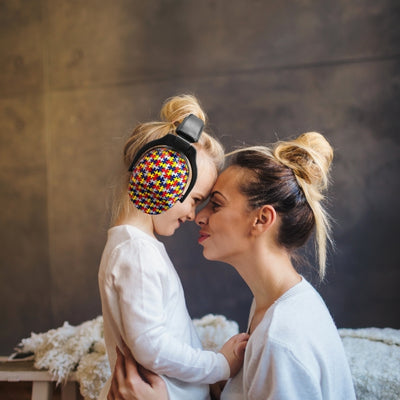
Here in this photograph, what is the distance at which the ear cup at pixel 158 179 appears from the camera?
0.99 meters

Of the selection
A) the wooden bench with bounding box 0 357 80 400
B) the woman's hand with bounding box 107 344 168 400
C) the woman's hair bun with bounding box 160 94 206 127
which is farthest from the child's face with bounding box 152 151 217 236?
the wooden bench with bounding box 0 357 80 400

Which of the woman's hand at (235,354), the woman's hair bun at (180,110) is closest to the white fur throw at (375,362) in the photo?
the woman's hand at (235,354)

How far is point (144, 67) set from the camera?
257 centimetres

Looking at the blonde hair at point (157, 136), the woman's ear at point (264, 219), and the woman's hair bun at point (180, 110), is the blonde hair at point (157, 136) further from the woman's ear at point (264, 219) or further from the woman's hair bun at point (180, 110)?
the woman's ear at point (264, 219)

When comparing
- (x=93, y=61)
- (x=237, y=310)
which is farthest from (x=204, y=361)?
(x=93, y=61)

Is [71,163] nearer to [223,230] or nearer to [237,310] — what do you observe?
[237,310]

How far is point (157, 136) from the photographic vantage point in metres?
1.26

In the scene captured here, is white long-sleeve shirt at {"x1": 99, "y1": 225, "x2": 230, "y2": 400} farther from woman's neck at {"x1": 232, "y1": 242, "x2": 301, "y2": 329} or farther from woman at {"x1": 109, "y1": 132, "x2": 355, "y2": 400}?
woman's neck at {"x1": 232, "y1": 242, "x2": 301, "y2": 329}

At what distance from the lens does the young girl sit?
1149 mm

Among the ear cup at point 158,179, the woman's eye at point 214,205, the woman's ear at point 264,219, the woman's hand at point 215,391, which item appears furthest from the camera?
the woman's hand at point 215,391

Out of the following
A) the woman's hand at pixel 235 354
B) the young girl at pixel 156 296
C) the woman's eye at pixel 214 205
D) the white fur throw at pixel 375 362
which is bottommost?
the white fur throw at pixel 375 362

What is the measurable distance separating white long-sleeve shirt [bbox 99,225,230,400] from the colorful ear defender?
224mm

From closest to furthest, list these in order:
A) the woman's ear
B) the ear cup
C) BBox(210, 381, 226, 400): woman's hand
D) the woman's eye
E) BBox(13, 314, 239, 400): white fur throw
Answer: the ear cup, the woman's ear, the woman's eye, BBox(210, 381, 226, 400): woman's hand, BBox(13, 314, 239, 400): white fur throw

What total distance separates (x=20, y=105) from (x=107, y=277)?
1996 mm
